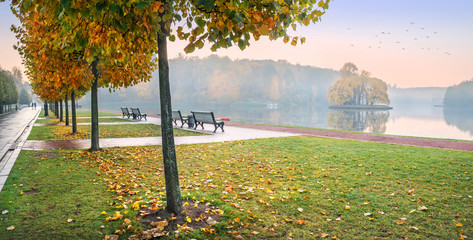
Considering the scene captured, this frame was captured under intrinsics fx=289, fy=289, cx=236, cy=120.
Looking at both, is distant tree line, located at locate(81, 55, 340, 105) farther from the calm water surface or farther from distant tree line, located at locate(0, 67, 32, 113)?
the calm water surface

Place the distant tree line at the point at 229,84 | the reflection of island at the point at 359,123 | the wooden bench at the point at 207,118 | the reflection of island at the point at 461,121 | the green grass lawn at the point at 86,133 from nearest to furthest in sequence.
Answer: the green grass lawn at the point at 86,133 → the wooden bench at the point at 207,118 → the reflection of island at the point at 359,123 → the reflection of island at the point at 461,121 → the distant tree line at the point at 229,84

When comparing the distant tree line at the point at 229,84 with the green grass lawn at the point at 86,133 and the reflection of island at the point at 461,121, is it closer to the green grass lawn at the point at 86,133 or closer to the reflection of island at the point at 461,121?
the reflection of island at the point at 461,121

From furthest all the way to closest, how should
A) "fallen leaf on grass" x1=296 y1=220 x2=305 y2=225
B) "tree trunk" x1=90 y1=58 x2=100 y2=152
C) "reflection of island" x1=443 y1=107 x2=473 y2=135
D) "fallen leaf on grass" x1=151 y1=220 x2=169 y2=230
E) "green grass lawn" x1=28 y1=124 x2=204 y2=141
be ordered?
"reflection of island" x1=443 y1=107 x2=473 y2=135, "green grass lawn" x1=28 y1=124 x2=204 y2=141, "tree trunk" x1=90 y1=58 x2=100 y2=152, "fallen leaf on grass" x1=296 y1=220 x2=305 y2=225, "fallen leaf on grass" x1=151 y1=220 x2=169 y2=230

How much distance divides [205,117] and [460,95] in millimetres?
162307

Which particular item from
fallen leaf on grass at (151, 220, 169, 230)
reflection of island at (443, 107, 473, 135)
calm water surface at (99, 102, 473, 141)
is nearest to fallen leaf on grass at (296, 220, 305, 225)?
fallen leaf on grass at (151, 220, 169, 230)

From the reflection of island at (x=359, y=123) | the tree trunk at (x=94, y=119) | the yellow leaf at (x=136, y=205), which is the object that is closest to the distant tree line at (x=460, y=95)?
the reflection of island at (x=359, y=123)

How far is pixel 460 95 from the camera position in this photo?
449 feet

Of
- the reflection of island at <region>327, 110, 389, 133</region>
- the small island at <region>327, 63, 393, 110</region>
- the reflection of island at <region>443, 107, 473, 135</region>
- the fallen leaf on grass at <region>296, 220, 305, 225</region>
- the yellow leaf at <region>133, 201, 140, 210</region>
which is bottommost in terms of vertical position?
the reflection of island at <region>443, 107, 473, 135</region>

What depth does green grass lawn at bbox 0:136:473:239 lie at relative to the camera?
388 cm

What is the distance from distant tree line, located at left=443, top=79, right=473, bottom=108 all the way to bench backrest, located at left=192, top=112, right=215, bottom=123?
16019 centimetres

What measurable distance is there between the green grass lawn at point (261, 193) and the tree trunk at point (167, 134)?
58 centimetres

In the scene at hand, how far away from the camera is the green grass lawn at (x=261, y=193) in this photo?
3875 millimetres

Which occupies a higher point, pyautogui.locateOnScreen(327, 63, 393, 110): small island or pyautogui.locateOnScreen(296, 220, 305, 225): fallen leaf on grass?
pyautogui.locateOnScreen(327, 63, 393, 110): small island

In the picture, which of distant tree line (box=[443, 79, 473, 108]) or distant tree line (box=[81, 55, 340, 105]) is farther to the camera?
distant tree line (box=[81, 55, 340, 105])
